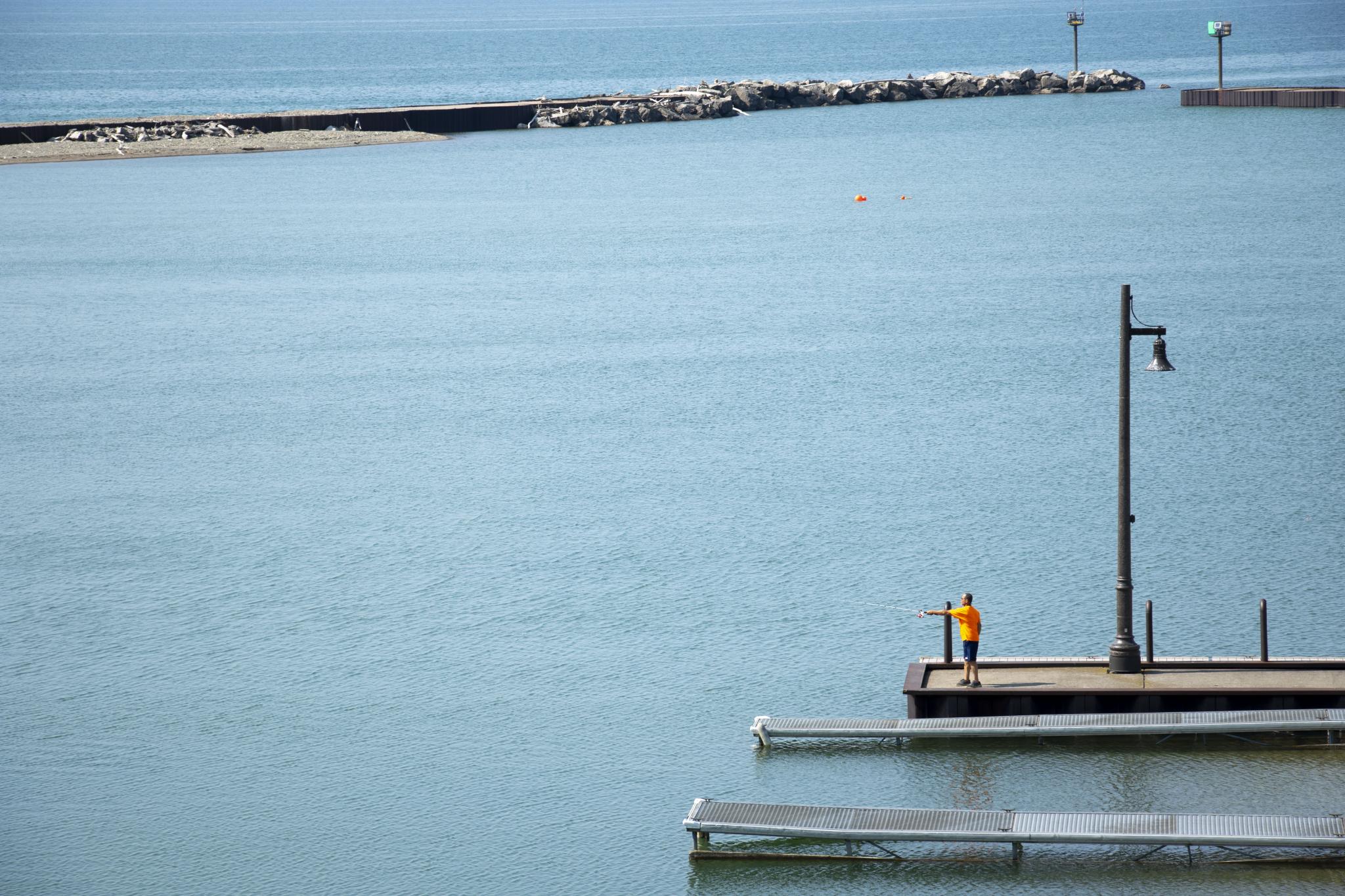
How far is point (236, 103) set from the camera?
154750 millimetres

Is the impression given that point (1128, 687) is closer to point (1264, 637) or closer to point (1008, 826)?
point (1264, 637)

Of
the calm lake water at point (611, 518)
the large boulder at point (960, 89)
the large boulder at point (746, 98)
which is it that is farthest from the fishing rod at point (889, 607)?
the large boulder at point (960, 89)

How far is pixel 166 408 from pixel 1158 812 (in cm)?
3279

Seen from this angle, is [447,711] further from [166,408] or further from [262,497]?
[166,408]

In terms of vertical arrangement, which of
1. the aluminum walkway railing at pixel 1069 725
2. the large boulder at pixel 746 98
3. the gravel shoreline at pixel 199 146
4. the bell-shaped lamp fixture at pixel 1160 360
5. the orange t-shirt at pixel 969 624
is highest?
the large boulder at pixel 746 98

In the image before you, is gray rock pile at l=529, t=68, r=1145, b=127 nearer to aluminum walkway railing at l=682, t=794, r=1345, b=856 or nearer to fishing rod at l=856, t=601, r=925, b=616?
fishing rod at l=856, t=601, r=925, b=616

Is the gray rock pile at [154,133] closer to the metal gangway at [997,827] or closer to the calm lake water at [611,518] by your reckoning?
the calm lake water at [611,518]

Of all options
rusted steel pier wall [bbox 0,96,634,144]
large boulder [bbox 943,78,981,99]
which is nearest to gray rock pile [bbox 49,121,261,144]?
rusted steel pier wall [bbox 0,96,634,144]

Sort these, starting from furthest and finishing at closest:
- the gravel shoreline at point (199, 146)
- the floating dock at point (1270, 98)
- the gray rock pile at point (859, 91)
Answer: the gray rock pile at point (859, 91), the floating dock at point (1270, 98), the gravel shoreline at point (199, 146)

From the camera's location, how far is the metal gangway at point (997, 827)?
18531mm

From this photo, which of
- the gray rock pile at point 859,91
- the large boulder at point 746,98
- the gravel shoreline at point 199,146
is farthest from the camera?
the large boulder at point 746,98

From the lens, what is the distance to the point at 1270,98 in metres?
113

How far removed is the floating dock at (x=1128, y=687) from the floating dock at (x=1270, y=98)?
95.6 metres

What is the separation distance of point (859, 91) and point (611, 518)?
→ 4282 inches
